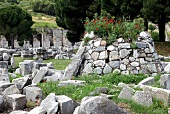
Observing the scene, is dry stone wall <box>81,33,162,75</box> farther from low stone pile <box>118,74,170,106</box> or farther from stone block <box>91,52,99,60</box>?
low stone pile <box>118,74,170,106</box>

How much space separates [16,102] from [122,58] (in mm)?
4788

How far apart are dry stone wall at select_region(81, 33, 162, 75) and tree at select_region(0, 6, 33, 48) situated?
143ft

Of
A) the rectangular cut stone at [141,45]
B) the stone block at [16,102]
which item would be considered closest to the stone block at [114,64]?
the rectangular cut stone at [141,45]

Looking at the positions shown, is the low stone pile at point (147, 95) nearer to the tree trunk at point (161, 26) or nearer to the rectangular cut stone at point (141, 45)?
the rectangular cut stone at point (141, 45)

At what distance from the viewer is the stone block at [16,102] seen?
21.0ft

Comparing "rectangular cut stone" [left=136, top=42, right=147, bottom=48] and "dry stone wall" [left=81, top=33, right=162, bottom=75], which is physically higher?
"rectangular cut stone" [left=136, top=42, right=147, bottom=48]

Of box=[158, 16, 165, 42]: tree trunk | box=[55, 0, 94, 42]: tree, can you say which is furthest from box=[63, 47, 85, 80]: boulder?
box=[55, 0, 94, 42]: tree

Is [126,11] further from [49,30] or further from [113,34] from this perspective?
[49,30]

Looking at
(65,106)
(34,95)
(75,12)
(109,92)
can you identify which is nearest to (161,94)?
(109,92)

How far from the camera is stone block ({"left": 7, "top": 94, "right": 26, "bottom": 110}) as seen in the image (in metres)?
6.41

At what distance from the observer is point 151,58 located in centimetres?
1050

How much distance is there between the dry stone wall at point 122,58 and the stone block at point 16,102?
4.17 m

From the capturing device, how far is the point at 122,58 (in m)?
10.3

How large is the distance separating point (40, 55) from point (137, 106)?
2062 cm
